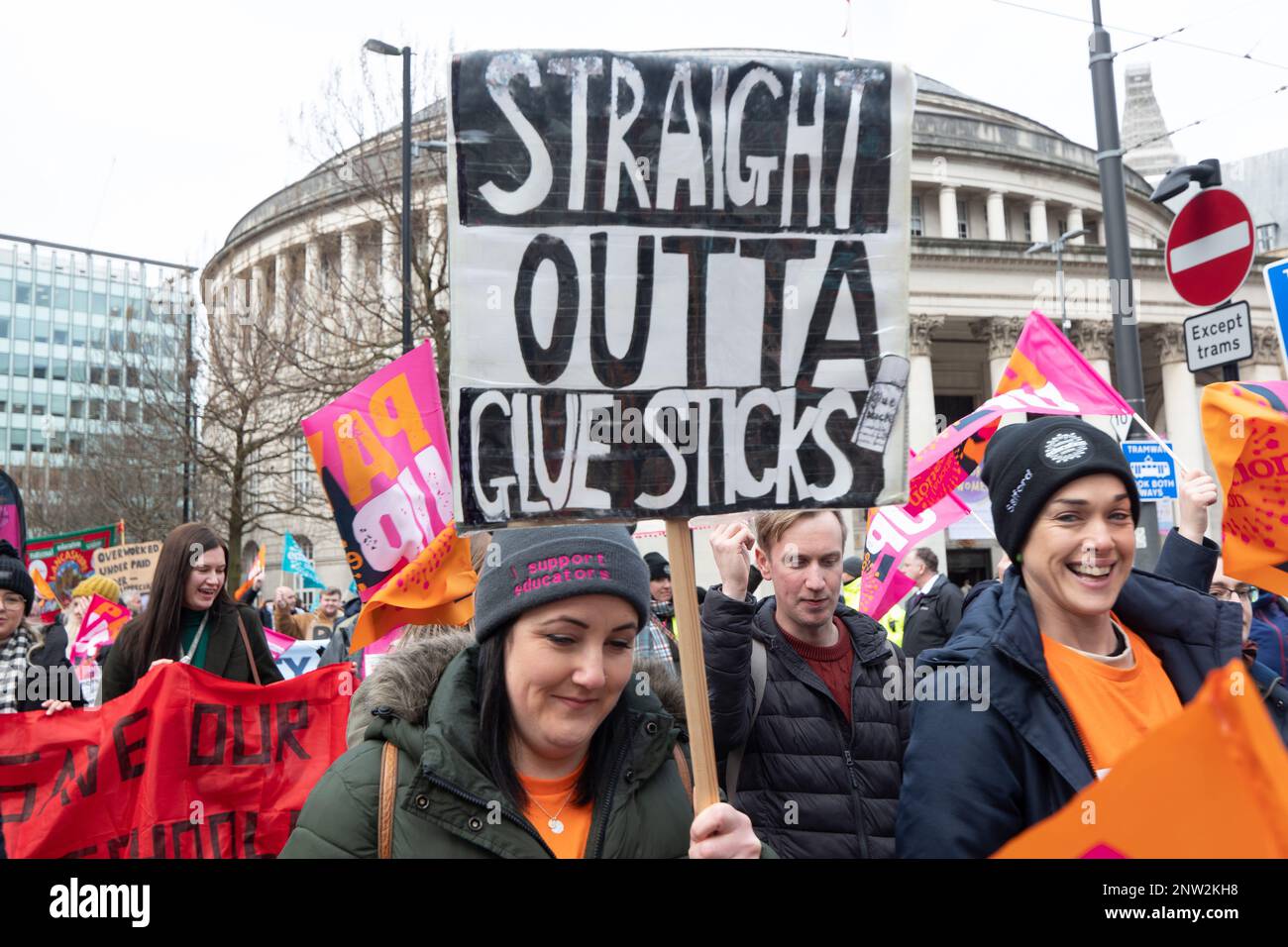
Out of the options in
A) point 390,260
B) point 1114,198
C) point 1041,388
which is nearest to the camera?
point 1041,388

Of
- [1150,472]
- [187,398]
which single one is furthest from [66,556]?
[1150,472]

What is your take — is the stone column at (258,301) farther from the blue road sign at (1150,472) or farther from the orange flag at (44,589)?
the blue road sign at (1150,472)

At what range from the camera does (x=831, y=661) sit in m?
3.40

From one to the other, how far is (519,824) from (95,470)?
31.7 meters

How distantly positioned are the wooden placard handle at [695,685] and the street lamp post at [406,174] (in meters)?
13.9

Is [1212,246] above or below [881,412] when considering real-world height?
above

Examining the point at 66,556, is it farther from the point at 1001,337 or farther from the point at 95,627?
the point at 1001,337

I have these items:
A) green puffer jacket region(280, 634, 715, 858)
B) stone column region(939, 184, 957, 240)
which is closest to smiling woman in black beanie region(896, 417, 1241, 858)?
green puffer jacket region(280, 634, 715, 858)

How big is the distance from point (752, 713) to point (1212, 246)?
5.18 m

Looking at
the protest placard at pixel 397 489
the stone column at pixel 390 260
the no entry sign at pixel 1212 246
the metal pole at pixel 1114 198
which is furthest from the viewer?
the stone column at pixel 390 260

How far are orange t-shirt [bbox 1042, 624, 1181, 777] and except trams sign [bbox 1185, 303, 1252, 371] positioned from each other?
13.9 ft

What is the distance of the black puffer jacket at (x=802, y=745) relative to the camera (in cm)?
307

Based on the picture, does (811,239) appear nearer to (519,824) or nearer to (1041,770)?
(1041,770)

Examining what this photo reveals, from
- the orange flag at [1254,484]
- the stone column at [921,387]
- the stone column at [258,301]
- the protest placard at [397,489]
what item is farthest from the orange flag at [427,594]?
the stone column at [921,387]
